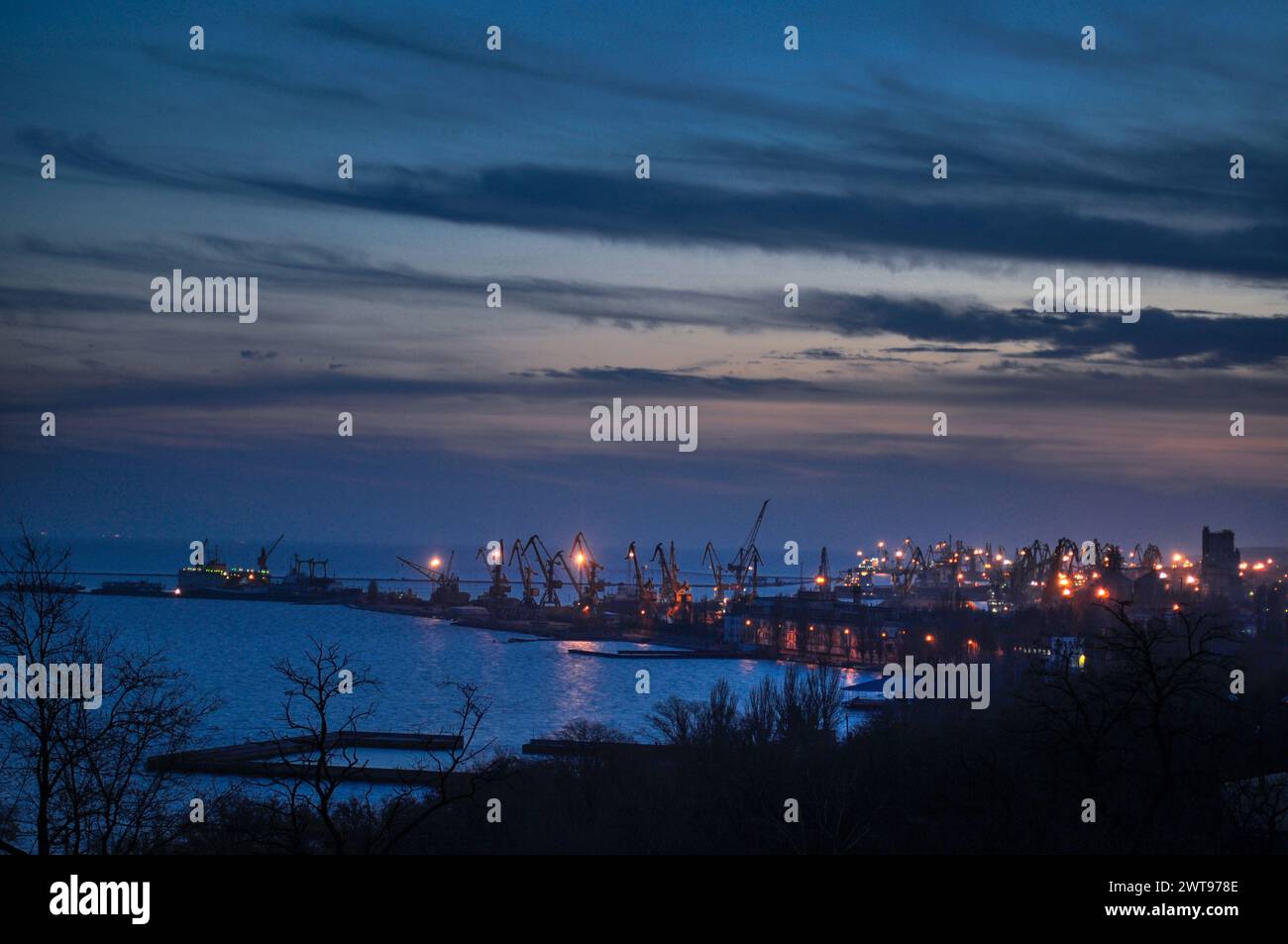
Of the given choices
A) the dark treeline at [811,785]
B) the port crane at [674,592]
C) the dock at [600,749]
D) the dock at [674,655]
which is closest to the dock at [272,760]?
the dark treeline at [811,785]

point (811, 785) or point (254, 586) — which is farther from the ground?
point (811, 785)

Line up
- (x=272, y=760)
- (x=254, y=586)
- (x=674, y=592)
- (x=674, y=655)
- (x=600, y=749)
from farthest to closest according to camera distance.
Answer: (x=254, y=586)
(x=674, y=592)
(x=674, y=655)
(x=272, y=760)
(x=600, y=749)

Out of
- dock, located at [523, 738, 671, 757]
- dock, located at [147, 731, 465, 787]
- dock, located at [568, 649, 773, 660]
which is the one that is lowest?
dock, located at [568, 649, 773, 660]

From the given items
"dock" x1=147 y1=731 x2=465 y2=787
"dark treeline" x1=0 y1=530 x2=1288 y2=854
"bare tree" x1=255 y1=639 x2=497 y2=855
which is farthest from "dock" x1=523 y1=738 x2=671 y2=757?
"dock" x1=147 y1=731 x2=465 y2=787

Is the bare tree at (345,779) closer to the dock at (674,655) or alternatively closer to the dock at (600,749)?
the dock at (600,749)

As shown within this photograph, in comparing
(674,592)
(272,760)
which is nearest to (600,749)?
(272,760)

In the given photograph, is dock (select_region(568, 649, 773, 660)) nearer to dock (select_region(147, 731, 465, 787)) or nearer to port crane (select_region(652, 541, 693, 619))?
port crane (select_region(652, 541, 693, 619))

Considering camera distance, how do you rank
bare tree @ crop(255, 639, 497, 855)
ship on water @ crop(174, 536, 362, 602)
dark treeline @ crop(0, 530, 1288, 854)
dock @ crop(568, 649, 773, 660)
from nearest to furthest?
bare tree @ crop(255, 639, 497, 855) → dark treeline @ crop(0, 530, 1288, 854) → dock @ crop(568, 649, 773, 660) → ship on water @ crop(174, 536, 362, 602)

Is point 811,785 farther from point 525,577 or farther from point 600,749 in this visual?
point 525,577
